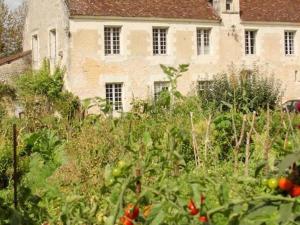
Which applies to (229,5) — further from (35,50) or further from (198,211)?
(198,211)

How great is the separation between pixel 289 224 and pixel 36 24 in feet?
88.8

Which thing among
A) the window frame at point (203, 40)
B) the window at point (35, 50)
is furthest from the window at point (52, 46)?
the window frame at point (203, 40)

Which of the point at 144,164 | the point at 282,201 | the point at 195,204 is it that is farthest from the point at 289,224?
the point at 144,164

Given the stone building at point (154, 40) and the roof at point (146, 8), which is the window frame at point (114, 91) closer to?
the stone building at point (154, 40)

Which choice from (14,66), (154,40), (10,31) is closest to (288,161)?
(154,40)

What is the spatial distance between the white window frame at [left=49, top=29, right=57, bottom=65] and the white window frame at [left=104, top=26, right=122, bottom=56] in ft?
8.50

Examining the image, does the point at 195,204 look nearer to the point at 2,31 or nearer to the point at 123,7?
the point at 123,7

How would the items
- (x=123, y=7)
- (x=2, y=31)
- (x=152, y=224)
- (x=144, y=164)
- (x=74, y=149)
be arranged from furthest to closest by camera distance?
(x=2, y=31), (x=123, y=7), (x=74, y=149), (x=144, y=164), (x=152, y=224)

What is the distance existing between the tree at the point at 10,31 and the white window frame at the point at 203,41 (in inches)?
700

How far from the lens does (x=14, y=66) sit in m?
26.9

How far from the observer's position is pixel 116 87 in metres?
23.9

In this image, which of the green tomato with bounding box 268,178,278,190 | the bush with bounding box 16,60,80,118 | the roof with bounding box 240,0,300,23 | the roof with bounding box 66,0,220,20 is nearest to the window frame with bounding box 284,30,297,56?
the roof with bounding box 240,0,300,23

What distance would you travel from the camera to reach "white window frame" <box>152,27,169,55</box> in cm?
2469

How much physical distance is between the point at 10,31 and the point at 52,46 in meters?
15.5
